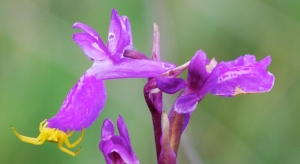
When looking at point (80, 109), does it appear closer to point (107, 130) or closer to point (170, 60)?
point (107, 130)

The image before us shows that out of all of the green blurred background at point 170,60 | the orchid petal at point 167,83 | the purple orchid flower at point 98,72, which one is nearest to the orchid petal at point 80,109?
the purple orchid flower at point 98,72

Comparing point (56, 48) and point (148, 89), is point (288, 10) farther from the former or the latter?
point (148, 89)

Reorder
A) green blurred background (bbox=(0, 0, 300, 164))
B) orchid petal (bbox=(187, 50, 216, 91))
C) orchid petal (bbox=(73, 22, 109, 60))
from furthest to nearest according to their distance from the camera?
green blurred background (bbox=(0, 0, 300, 164)) < orchid petal (bbox=(73, 22, 109, 60)) < orchid petal (bbox=(187, 50, 216, 91))

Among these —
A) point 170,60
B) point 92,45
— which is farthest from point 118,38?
point 170,60

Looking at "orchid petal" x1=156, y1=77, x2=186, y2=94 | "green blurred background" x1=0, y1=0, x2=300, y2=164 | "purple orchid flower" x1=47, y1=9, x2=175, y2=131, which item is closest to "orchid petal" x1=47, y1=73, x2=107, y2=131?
"purple orchid flower" x1=47, y1=9, x2=175, y2=131

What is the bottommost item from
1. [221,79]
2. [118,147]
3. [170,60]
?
[118,147]

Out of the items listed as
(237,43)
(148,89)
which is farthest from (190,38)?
(148,89)

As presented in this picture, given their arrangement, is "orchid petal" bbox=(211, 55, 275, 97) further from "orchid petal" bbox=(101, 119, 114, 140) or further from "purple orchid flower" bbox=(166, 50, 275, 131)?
"orchid petal" bbox=(101, 119, 114, 140)
